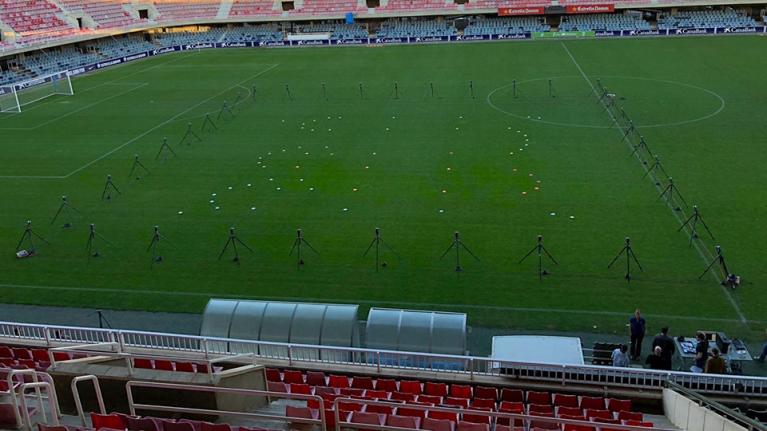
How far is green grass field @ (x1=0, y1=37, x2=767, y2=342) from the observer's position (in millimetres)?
16891

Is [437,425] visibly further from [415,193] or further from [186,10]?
[186,10]

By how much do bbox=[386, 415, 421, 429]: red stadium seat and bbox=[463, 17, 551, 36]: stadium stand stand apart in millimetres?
57025

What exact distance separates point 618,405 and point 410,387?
330cm

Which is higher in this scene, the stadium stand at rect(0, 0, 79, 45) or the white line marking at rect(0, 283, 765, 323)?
the stadium stand at rect(0, 0, 79, 45)

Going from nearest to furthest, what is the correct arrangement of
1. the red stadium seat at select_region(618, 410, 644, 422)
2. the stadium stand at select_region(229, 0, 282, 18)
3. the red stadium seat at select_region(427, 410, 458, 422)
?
1. the red stadium seat at select_region(427, 410, 458, 422)
2. the red stadium seat at select_region(618, 410, 644, 422)
3. the stadium stand at select_region(229, 0, 282, 18)

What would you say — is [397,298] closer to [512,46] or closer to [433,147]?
[433,147]

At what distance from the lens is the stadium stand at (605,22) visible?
2381 inches

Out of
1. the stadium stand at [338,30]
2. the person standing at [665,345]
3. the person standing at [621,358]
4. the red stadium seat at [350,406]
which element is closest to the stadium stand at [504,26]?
the stadium stand at [338,30]

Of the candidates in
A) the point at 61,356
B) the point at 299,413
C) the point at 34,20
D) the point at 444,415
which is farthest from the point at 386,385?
the point at 34,20

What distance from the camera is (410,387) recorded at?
11.1 meters

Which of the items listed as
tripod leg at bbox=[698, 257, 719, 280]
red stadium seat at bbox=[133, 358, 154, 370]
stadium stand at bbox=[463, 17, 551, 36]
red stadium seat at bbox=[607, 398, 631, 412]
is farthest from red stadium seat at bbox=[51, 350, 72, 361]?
stadium stand at bbox=[463, 17, 551, 36]

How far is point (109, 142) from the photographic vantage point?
31.7 meters

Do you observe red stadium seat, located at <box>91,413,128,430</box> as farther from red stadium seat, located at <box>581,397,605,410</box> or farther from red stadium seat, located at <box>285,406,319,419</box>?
red stadium seat, located at <box>581,397,605,410</box>

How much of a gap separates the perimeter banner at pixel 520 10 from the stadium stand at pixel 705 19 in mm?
11105
